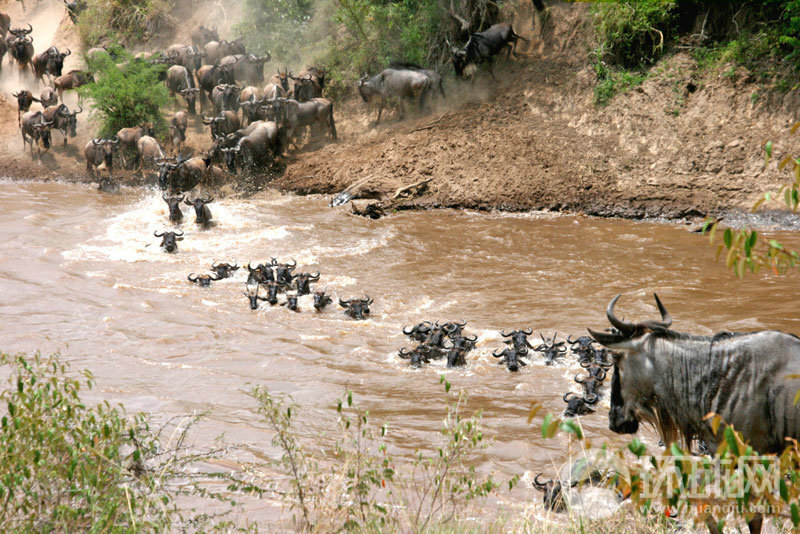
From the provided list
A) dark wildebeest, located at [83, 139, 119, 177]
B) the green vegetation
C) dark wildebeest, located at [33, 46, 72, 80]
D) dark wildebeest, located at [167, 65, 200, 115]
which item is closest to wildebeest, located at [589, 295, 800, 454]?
dark wildebeest, located at [83, 139, 119, 177]

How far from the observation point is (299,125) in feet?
69.8

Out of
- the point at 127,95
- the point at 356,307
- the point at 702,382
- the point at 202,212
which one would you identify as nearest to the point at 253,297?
the point at 356,307

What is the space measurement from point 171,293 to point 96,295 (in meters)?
1.19

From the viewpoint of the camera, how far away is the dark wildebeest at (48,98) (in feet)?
79.8

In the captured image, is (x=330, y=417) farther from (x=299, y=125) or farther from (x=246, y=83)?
(x=246, y=83)

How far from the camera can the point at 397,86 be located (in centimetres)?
2084

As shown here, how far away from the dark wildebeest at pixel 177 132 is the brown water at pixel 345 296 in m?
4.04

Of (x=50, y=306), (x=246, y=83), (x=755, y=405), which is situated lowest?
(x=50, y=306)

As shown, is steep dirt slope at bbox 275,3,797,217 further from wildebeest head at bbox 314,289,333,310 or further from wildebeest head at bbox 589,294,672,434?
wildebeest head at bbox 589,294,672,434

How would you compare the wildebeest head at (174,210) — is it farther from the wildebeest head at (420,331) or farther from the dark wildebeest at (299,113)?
the wildebeest head at (420,331)

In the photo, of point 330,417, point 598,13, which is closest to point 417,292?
point 330,417

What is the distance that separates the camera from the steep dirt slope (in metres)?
16.3

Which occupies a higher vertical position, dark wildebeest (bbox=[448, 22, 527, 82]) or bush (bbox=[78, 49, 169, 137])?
dark wildebeest (bbox=[448, 22, 527, 82])

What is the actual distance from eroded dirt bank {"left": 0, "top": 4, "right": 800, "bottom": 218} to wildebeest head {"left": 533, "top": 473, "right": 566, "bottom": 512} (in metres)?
10.9
